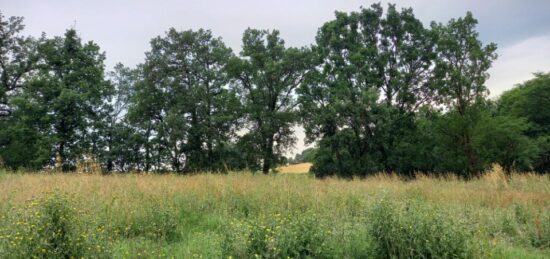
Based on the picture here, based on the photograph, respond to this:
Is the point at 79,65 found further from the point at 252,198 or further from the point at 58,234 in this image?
the point at 58,234

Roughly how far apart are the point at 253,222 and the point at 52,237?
8.26 feet

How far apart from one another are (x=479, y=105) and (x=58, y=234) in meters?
31.0

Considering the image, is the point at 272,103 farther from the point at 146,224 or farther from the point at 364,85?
the point at 146,224

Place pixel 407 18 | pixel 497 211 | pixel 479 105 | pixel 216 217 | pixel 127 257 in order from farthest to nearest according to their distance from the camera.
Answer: pixel 407 18, pixel 479 105, pixel 497 211, pixel 216 217, pixel 127 257

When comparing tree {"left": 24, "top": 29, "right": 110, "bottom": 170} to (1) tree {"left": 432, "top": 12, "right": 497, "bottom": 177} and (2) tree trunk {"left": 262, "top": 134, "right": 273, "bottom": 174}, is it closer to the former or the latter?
(2) tree trunk {"left": 262, "top": 134, "right": 273, "bottom": 174}

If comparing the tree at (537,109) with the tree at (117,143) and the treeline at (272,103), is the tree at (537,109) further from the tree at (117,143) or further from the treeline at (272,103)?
the tree at (117,143)

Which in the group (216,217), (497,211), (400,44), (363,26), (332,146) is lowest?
(497,211)

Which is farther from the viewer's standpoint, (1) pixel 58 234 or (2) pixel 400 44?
(2) pixel 400 44

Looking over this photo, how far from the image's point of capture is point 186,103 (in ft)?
100

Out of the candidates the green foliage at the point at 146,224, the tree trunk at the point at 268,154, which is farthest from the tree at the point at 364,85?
the green foliage at the point at 146,224

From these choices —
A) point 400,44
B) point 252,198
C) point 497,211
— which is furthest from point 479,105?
point 252,198

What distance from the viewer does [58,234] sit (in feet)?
14.9

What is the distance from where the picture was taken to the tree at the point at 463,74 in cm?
2834

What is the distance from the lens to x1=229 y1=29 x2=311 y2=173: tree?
30359mm
